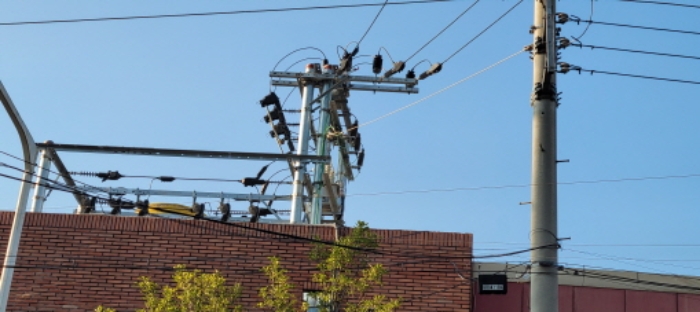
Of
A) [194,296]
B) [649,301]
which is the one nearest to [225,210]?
[194,296]

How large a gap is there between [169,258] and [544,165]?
733cm

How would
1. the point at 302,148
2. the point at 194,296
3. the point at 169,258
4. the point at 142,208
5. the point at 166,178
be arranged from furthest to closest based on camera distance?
the point at 302,148 → the point at 166,178 → the point at 142,208 → the point at 169,258 → the point at 194,296

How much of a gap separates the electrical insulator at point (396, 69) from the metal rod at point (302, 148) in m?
1.70

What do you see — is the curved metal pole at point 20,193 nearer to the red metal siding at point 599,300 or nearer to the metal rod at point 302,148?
the metal rod at point 302,148

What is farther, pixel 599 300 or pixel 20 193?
pixel 599 300

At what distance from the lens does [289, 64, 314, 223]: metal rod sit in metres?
18.2

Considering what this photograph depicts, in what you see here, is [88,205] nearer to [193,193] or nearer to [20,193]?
[193,193]

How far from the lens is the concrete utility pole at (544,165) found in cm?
1041

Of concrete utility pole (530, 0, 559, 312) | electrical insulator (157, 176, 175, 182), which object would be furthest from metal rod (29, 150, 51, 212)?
concrete utility pole (530, 0, 559, 312)

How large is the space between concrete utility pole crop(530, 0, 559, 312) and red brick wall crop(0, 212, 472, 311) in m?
5.02

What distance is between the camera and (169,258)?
15.9 m

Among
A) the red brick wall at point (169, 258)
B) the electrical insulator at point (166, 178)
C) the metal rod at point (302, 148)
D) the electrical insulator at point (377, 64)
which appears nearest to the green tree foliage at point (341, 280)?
the red brick wall at point (169, 258)

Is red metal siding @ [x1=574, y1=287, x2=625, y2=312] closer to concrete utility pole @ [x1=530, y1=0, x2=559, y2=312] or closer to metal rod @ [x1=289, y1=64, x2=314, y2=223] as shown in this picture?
metal rod @ [x1=289, y1=64, x2=314, y2=223]

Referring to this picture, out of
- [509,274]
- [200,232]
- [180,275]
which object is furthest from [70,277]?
[509,274]
